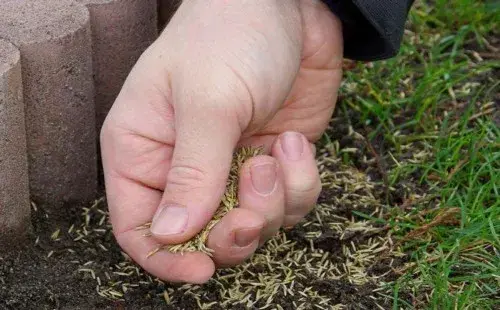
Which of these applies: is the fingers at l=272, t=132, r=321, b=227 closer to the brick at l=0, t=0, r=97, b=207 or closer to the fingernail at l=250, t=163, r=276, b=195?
the fingernail at l=250, t=163, r=276, b=195

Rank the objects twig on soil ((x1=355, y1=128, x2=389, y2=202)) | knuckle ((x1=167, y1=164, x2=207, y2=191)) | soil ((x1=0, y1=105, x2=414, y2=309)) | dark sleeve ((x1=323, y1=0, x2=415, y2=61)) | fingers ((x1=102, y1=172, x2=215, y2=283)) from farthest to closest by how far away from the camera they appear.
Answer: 1. twig on soil ((x1=355, y1=128, x2=389, y2=202))
2. dark sleeve ((x1=323, y1=0, x2=415, y2=61))
3. soil ((x1=0, y1=105, x2=414, y2=309))
4. fingers ((x1=102, y1=172, x2=215, y2=283))
5. knuckle ((x1=167, y1=164, x2=207, y2=191))

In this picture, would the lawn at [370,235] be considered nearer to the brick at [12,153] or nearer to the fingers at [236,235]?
the brick at [12,153]

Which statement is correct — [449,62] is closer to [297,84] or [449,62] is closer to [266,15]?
Answer: [297,84]

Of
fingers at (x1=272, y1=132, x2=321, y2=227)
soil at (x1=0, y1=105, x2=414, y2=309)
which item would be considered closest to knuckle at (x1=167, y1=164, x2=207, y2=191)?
fingers at (x1=272, y1=132, x2=321, y2=227)

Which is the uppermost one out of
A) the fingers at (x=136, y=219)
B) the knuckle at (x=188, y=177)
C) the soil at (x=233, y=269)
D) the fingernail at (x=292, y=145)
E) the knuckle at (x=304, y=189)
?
the knuckle at (x=188, y=177)

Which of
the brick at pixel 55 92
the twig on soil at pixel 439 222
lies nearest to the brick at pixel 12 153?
the brick at pixel 55 92

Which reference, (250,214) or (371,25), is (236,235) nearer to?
(250,214)

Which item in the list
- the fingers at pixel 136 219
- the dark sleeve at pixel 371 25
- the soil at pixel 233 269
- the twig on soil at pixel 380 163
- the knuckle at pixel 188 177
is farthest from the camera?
the twig on soil at pixel 380 163

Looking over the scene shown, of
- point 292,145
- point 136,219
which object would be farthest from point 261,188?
point 136,219
